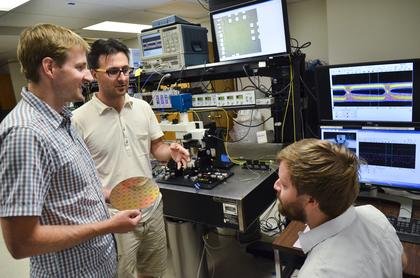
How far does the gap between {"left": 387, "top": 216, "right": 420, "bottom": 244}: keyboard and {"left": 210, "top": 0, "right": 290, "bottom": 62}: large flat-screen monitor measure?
4.08ft

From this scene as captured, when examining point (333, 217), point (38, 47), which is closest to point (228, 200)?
point (333, 217)

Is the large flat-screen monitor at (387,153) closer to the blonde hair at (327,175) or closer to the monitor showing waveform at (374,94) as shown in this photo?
the monitor showing waveform at (374,94)

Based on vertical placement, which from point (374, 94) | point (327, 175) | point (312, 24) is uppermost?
point (312, 24)

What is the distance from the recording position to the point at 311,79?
2.14m

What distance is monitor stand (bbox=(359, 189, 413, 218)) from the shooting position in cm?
158

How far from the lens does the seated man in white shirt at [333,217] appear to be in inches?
35.1

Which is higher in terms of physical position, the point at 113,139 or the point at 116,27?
the point at 116,27

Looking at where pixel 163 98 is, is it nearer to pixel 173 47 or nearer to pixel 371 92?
pixel 173 47

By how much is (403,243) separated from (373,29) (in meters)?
4.10

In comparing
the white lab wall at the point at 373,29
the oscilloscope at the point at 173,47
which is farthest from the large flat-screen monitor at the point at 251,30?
the white lab wall at the point at 373,29

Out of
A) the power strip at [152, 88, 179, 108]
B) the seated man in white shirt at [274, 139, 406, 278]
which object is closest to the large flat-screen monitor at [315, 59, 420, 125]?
the seated man in white shirt at [274, 139, 406, 278]

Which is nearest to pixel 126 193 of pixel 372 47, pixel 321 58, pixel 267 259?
pixel 267 259

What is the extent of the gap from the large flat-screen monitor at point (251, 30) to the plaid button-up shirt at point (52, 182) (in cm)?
150

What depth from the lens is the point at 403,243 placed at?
4.40 feet
